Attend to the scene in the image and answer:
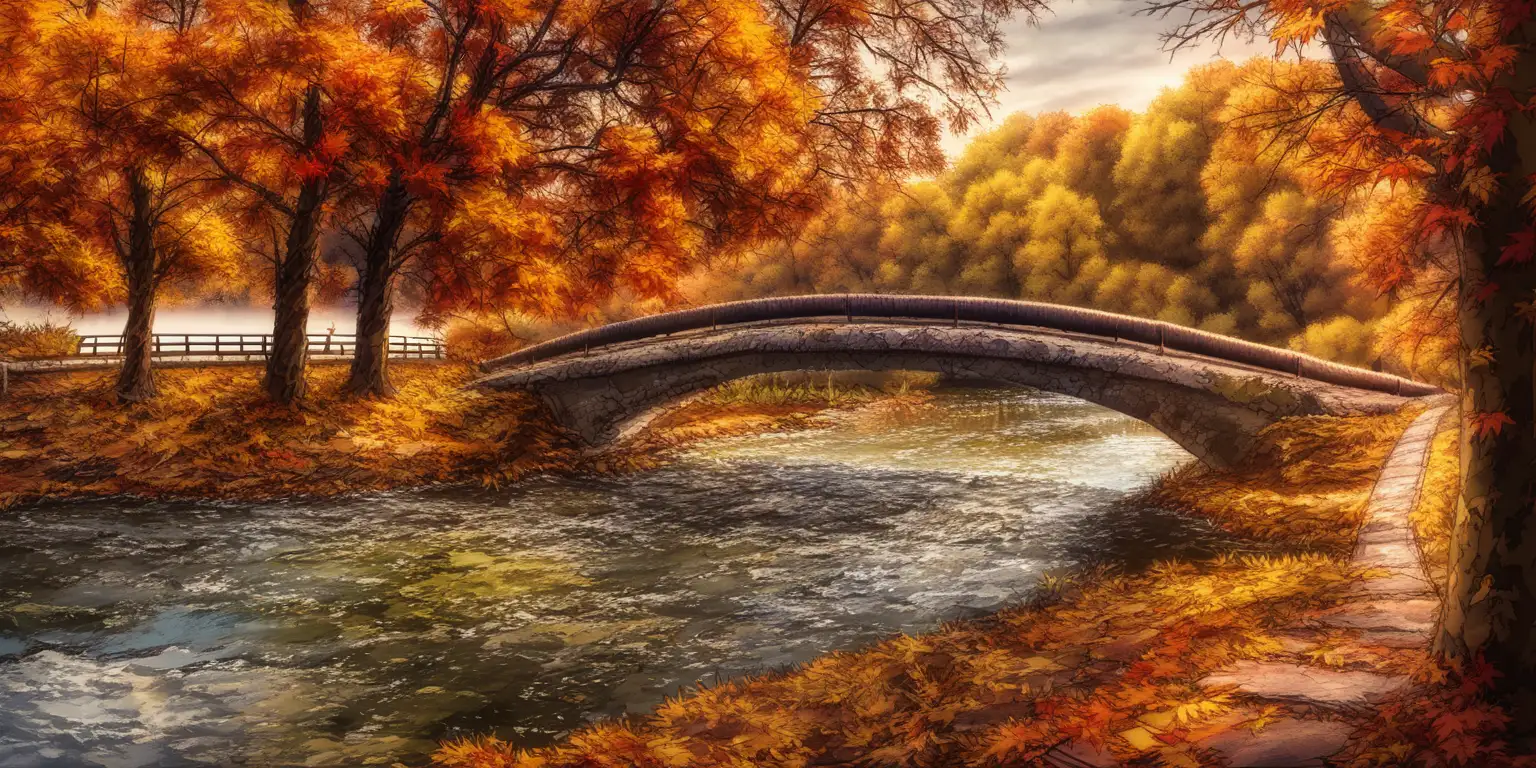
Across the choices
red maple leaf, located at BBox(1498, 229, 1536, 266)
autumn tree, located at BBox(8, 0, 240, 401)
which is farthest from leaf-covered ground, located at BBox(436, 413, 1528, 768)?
autumn tree, located at BBox(8, 0, 240, 401)

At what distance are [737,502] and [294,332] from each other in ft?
31.7

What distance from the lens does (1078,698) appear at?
6.52 meters

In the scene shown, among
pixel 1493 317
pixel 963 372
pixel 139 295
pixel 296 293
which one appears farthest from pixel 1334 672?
pixel 139 295

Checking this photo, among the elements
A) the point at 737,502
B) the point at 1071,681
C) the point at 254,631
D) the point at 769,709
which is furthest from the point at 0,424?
the point at 1071,681

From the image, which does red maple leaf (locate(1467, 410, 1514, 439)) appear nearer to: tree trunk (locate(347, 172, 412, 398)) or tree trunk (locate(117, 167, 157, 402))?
tree trunk (locate(347, 172, 412, 398))

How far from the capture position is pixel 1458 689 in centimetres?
528

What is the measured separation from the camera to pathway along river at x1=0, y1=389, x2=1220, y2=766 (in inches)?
349

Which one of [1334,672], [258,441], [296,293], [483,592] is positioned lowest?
[483,592]

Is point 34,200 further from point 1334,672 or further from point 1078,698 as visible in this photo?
point 1334,672

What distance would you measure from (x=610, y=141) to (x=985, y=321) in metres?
7.96

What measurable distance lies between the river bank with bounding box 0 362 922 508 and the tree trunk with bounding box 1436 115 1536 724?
673 inches

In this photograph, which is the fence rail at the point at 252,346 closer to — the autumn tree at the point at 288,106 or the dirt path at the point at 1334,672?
the autumn tree at the point at 288,106

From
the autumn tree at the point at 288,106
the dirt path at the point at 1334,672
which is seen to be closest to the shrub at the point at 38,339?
the autumn tree at the point at 288,106

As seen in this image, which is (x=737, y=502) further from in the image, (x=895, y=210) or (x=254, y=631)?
(x=895, y=210)
